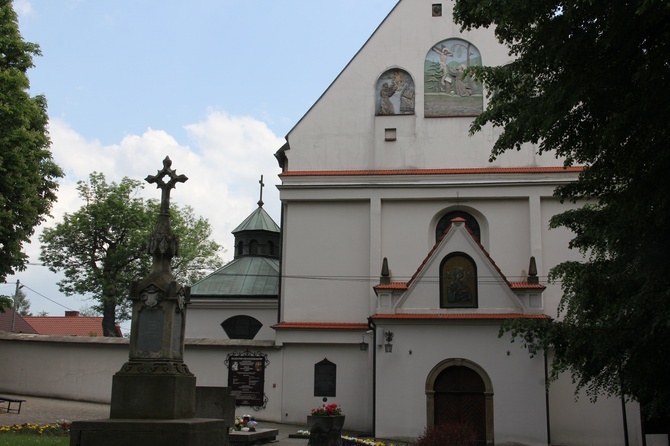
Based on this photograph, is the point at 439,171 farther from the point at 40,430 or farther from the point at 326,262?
the point at 40,430

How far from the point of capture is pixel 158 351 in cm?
1142

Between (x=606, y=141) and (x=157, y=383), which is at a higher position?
(x=606, y=141)

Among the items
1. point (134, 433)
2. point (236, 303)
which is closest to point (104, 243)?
point (236, 303)

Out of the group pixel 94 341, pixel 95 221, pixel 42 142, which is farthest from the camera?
pixel 95 221

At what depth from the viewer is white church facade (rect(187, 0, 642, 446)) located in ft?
69.3

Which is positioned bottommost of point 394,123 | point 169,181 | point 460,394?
point 460,394

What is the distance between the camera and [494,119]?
491 inches

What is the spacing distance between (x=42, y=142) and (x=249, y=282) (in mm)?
10492

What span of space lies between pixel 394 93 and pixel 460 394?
10.9 metres

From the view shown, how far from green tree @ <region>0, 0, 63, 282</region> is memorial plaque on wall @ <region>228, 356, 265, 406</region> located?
7477 millimetres

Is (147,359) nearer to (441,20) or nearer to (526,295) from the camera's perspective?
(526,295)

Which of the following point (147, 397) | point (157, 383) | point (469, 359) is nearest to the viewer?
point (147, 397)

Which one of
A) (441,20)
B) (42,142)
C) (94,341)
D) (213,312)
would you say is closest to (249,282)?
(213,312)

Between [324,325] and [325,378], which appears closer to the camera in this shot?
[325,378]
